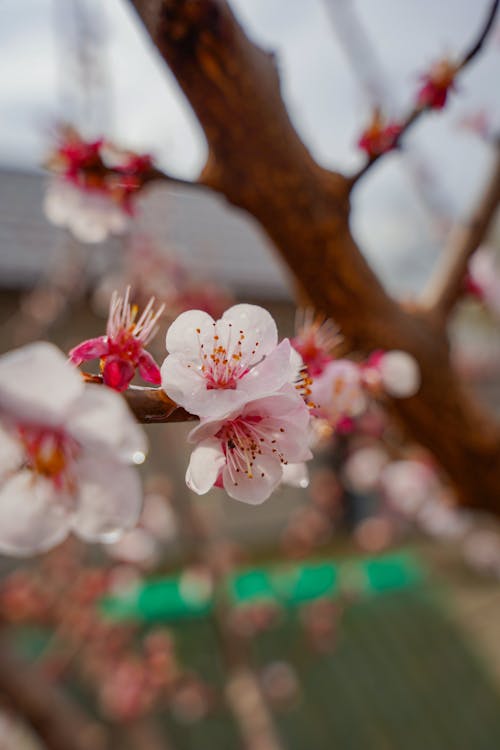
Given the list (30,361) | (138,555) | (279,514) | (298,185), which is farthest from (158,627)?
(30,361)

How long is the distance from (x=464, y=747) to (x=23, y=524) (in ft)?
9.99

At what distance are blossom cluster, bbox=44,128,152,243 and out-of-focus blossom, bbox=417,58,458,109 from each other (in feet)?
1.34

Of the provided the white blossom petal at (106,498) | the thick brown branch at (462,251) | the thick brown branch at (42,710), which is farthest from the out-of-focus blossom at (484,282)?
the thick brown branch at (42,710)

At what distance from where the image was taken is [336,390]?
666 millimetres

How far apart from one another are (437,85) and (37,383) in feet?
2.45

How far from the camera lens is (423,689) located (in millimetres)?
3010

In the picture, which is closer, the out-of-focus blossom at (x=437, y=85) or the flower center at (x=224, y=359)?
the flower center at (x=224, y=359)

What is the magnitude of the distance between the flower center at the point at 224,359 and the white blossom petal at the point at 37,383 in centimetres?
16

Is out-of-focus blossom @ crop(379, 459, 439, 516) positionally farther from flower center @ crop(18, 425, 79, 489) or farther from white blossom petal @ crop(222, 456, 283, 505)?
flower center @ crop(18, 425, 79, 489)

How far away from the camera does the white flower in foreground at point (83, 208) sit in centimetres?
103

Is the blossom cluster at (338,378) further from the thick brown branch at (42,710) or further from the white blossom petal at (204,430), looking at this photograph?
the thick brown branch at (42,710)

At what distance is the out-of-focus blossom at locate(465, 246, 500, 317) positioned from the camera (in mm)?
1257

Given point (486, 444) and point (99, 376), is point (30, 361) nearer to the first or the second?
point (99, 376)

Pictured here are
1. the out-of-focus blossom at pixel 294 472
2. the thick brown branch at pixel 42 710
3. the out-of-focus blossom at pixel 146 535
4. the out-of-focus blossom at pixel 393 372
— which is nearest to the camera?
the out-of-focus blossom at pixel 294 472
